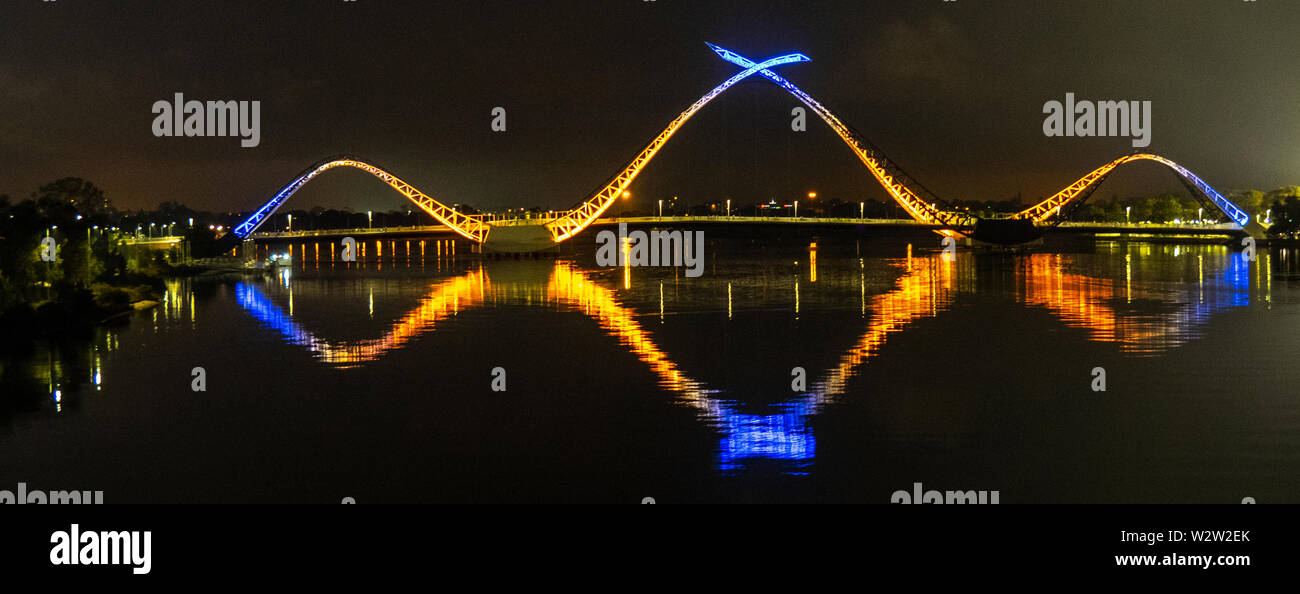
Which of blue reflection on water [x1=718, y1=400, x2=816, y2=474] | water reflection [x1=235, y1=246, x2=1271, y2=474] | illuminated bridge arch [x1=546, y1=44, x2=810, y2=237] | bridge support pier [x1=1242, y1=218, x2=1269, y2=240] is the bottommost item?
blue reflection on water [x1=718, y1=400, x2=816, y2=474]

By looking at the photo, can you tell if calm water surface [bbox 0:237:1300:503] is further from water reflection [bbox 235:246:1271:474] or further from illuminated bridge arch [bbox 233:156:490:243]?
illuminated bridge arch [bbox 233:156:490:243]

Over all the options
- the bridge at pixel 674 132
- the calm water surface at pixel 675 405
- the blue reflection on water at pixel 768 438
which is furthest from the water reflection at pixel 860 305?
the bridge at pixel 674 132

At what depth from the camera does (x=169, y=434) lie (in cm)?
1673

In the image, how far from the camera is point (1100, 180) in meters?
123

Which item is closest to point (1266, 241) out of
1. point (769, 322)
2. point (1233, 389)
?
point (769, 322)

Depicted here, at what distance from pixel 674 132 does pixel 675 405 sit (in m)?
85.2

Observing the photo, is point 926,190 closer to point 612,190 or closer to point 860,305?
point 612,190

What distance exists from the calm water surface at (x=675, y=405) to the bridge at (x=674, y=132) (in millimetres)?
62894

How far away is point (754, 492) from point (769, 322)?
19.5 m

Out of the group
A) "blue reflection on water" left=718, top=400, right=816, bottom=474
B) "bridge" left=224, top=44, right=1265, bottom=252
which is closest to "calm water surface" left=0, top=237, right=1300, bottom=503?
"blue reflection on water" left=718, top=400, right=816, bottom=474

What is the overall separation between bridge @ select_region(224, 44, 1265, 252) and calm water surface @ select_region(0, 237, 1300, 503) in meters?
62.9

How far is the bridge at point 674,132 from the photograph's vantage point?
3866 inches

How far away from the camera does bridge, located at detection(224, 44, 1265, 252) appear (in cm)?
9819

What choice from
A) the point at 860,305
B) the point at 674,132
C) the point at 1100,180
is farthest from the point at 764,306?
the point at 1100,180
